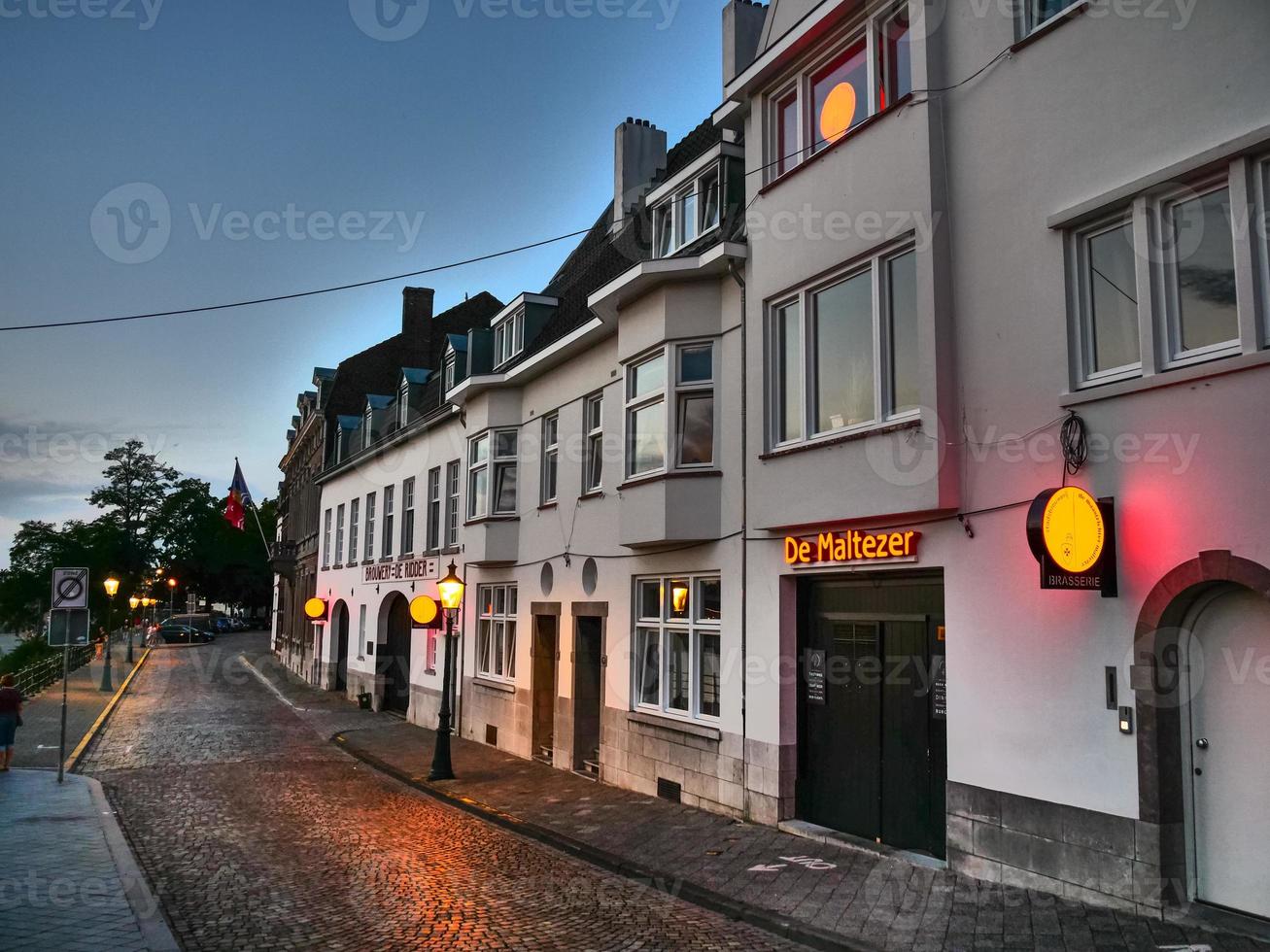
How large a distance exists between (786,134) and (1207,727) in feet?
26.3

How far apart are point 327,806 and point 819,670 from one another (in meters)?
7.27

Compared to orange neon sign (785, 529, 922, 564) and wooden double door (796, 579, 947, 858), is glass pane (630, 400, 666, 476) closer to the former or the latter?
orange neon sign (785, 529, 922, 564)

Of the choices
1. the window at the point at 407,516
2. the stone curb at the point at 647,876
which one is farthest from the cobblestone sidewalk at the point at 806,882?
the window at the point at 407,516

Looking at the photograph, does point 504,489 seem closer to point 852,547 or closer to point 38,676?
point 852,547

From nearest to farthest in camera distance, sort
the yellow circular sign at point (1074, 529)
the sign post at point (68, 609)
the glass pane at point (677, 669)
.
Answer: the yellow circular sign at point (1074, 529)
the glass pane at point (677, 669)
the sign post at point (68, 609)

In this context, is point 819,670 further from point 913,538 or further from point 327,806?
point 327,806

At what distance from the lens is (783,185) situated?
460 inches

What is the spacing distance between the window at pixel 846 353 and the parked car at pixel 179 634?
60.4 m

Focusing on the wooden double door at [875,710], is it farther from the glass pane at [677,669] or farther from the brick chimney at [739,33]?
the brick chimney at [739,33]

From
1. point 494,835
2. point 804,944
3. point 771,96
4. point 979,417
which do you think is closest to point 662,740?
point 494,835

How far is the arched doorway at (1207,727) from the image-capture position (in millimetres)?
6742

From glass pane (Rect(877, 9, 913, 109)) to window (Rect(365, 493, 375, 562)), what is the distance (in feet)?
75.6

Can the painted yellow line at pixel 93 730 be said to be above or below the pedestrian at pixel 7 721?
below

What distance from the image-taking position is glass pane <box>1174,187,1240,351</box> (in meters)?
7.11
